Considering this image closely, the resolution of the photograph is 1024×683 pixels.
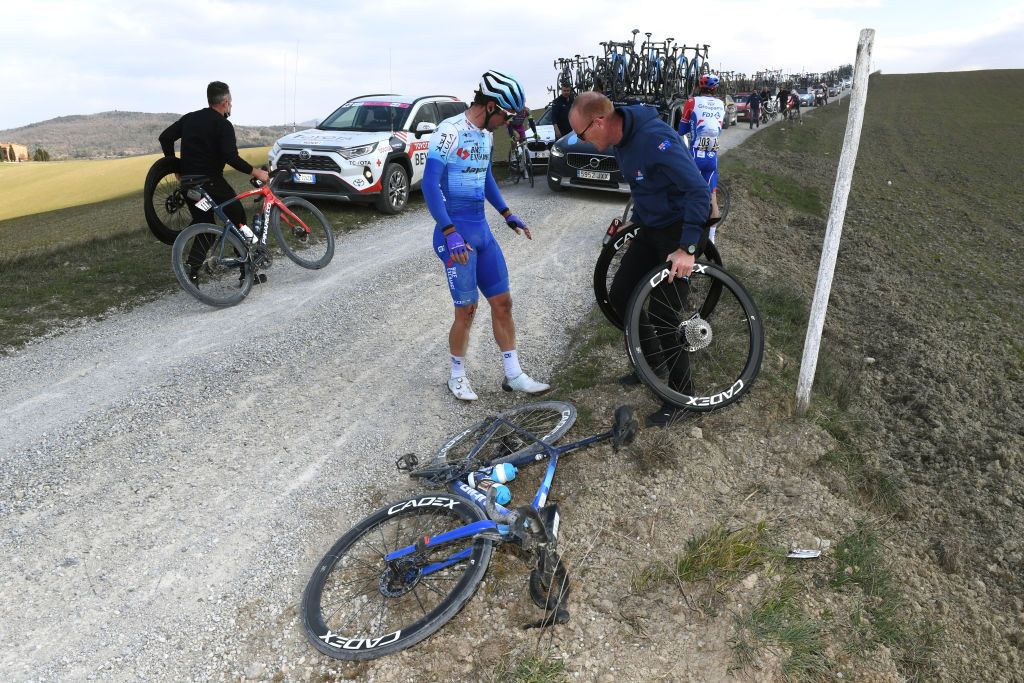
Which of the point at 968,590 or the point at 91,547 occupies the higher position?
the point at 91,547

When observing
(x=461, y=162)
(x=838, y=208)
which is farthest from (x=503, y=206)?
(x=838, y=208)

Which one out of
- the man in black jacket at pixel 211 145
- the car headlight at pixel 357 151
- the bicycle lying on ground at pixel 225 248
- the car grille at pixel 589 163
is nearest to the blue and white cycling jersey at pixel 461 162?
the bicycle lying on ground at pixel 225 248

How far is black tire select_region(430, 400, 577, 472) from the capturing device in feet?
13.1

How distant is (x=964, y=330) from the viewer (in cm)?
830

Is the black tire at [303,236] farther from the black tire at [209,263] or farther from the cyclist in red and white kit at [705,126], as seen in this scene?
the cyclist in red and white kit at [705,126]

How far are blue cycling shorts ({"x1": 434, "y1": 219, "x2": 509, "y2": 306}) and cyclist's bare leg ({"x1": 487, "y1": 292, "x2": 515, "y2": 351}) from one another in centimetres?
6

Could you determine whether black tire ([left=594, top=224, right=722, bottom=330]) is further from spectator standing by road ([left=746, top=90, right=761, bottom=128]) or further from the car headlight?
spectator standing by road ([left=746, top=90, right=761, bottom=128])

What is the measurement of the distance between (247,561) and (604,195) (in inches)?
466

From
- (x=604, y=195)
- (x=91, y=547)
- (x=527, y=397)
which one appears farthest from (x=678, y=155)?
(x=604, y=195)

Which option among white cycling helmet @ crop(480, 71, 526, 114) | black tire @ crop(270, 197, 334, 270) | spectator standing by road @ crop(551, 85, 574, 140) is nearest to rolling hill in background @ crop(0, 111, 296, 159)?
spectator standing by road @ crop(551, 85, 574, 140)

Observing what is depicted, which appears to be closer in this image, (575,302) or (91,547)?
(91,547)

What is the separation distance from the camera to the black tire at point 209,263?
22.1 ft

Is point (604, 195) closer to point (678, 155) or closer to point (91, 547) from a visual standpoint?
point (678, 155)

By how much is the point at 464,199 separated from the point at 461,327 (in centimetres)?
98
